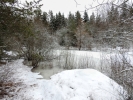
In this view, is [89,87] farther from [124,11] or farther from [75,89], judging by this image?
[124,11]

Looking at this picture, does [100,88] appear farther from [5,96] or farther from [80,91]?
[5,96]

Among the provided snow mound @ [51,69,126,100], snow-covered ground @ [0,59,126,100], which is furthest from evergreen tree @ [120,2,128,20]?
snow-covered ground @ [0,59,126,100]

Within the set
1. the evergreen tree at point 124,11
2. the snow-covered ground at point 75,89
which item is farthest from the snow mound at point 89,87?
the evergreen tree at point 124,11

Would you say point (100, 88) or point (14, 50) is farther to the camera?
point (14, 50)

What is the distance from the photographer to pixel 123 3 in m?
1.85

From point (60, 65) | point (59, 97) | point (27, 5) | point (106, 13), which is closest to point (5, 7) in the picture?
point (27, 5)

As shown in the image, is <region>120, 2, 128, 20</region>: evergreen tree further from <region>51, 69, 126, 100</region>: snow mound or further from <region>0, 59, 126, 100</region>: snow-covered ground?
<region>0, 59, 126, 100</region>: snow-covered ground

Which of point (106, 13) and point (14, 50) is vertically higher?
point (106, 13)

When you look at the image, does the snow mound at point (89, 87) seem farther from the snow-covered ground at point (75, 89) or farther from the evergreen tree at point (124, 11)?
the evergreen tree at point (124, 11)

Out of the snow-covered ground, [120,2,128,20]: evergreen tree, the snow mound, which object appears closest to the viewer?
[120,2,128,20]: evergreen tree

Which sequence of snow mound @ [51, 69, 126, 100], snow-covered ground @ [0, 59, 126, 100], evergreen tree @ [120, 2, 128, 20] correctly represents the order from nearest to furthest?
evergreen tree @ [120, 2, 128, 20] → snow mound @ [51, 69, 126, 100] → snow-covered ground @ [0, 59, 126, 100]

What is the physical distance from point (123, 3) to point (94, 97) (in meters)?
3.02

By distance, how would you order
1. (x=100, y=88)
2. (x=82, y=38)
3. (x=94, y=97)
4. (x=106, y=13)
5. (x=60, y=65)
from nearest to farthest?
(x=106, y=13) → (x=94, y=97) → (x=100, y=88) → (x=60, y=65) → (x=82, y=38)

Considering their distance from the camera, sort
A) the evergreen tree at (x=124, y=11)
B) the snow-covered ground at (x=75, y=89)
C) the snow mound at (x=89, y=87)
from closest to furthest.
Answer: the evergreen tree at (x=124, y=11)
the snow mound at (x=89, y=87)
the snow-covered ground at (x=75, y=89)
